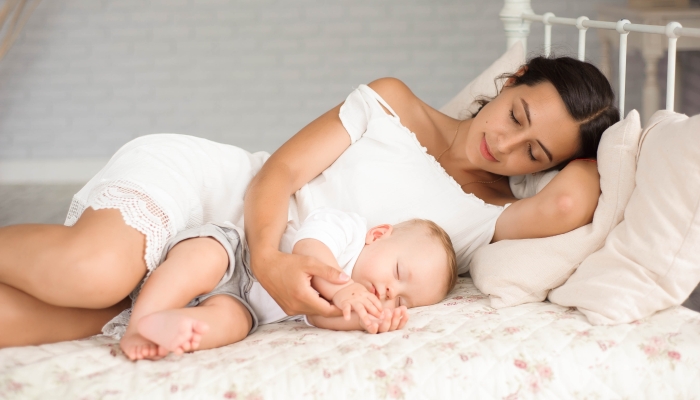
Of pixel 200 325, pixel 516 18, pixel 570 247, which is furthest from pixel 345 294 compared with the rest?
pixel 516 18

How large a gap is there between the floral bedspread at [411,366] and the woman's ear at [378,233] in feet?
0.79

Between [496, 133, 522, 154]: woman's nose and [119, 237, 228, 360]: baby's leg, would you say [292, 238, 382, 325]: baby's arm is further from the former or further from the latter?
[496, 133, 522, 154]: woman's nose

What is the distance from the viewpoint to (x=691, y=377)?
1178 mm

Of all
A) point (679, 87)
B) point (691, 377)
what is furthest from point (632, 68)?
point (691, 377)

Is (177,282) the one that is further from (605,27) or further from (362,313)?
(605,27)

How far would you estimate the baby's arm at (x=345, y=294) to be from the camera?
4.03ft

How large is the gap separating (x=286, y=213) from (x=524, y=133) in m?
0.61

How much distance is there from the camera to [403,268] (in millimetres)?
1407

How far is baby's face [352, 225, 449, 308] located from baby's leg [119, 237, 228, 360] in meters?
0.29

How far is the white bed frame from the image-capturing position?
4.88ft

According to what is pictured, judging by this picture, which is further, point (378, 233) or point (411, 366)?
point (378, 233)

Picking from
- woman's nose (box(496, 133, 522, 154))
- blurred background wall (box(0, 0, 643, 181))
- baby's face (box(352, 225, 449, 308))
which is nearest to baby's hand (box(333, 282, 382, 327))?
baby's face (box(352, 225, 449, 308))

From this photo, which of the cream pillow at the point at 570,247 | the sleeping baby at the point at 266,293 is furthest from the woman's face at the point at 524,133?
the sleeping baby at the point at 266,293

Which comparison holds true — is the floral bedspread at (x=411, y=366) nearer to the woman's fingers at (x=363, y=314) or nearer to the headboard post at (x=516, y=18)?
the woman's fingers at (x=363, y=314)
